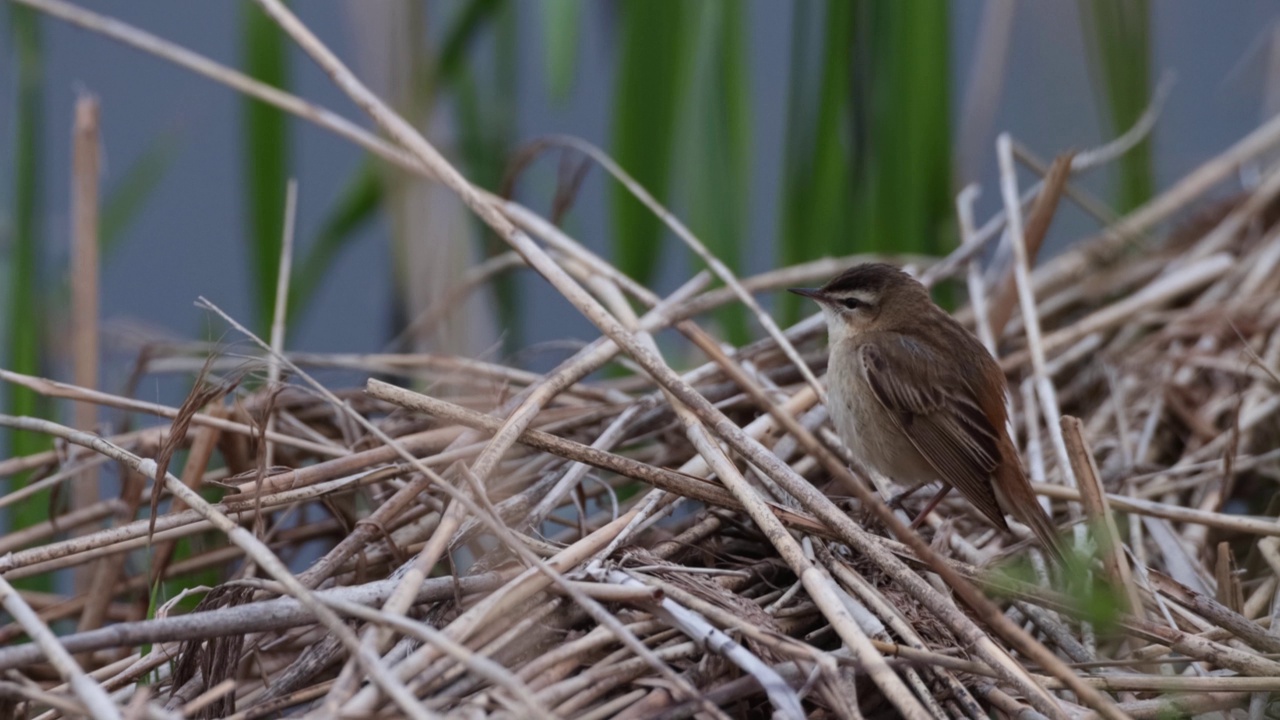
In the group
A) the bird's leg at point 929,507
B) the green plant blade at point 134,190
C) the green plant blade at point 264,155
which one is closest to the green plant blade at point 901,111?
the bird's leg at point 929,507

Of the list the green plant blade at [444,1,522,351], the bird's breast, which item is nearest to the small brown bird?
the bird's breast

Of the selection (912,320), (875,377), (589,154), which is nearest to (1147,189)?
(912,320)

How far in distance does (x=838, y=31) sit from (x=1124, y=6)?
2.78 ft

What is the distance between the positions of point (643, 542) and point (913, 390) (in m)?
1.03

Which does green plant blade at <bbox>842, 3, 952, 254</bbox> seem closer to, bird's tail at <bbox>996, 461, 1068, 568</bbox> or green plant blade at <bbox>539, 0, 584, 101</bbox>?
green plant blade at <bbox>539, 0, 584, 101</bbox>

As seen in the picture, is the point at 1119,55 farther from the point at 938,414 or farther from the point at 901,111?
the point at 938,414

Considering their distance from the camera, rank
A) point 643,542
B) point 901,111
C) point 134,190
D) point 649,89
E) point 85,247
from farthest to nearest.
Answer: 1. point 134,190
2. point 901,111
3. point 649,89
4. point 85,247
5. point 643,542

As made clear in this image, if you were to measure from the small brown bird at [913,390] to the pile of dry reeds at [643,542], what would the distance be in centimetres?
16

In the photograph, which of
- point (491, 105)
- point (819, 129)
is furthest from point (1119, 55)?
point (491, 105)

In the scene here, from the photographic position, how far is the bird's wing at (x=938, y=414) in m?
3.18

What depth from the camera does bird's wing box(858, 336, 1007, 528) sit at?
318 centimetres

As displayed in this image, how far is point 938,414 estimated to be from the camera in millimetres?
3455

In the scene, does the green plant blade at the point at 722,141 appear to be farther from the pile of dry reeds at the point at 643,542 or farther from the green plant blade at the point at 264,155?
the green plant blade at the point at 264,155

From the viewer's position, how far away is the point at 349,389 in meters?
3.60
